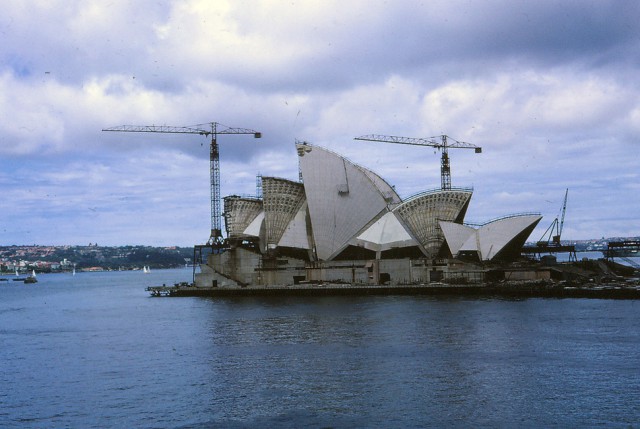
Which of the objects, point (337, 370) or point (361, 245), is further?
point (361, 245)

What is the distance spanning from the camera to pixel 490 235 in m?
90.8

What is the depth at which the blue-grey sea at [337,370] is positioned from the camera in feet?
95.6

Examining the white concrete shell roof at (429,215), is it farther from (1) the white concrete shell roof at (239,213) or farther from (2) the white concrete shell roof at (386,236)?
(1) the white concrete shell roof at (239,213)

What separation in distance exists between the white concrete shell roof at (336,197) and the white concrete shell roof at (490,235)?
10.1 m

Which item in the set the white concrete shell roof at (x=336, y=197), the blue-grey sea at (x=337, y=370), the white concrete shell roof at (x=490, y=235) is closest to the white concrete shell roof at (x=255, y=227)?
the white concrete shell roof at (x=336, y=197)

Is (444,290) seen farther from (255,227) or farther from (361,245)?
(255,227)

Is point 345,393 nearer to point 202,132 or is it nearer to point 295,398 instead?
point 295,398

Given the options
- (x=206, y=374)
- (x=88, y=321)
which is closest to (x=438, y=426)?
(x=206, y=374)

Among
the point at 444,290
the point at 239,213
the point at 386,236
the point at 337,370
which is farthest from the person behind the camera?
the point at 239,213

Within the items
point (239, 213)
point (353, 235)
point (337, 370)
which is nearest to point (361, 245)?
point (353, 235)

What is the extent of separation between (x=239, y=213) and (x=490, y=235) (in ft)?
119

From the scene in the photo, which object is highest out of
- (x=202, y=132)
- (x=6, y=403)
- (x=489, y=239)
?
(x=202, y=132)

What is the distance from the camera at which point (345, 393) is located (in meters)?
32.4

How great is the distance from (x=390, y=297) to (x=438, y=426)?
56075mm
